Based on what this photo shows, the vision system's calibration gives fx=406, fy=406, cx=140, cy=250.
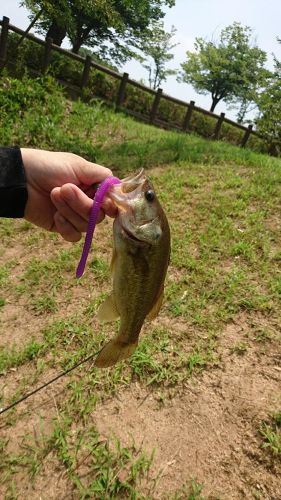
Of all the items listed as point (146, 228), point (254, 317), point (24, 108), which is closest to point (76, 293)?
point (254, 317)

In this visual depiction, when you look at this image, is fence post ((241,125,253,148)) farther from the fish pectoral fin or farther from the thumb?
the fish pectoral fin

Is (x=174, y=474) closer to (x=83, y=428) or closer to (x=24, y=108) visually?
(x=83, y=428)

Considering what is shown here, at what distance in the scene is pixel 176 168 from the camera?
7.69m

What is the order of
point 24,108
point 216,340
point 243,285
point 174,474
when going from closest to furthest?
point 174,474 → point 216,340 → point 243,285 → point 24,108

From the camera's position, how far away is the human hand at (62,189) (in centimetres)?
196

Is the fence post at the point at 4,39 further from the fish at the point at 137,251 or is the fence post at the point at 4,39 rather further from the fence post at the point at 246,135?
the fish at the point at 137,251

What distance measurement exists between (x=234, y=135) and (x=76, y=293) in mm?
18812

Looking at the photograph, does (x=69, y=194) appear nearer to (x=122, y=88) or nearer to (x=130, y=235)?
(x=130, y=235)

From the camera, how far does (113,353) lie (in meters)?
1.95

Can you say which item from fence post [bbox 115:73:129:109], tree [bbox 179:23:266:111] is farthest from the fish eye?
tree [bbox 179:23:266:111]

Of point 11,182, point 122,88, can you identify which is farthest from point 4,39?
point 11,182

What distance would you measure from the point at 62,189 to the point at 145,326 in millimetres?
2617

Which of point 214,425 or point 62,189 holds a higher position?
point 62,189

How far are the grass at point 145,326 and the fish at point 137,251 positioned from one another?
160 centimetres
